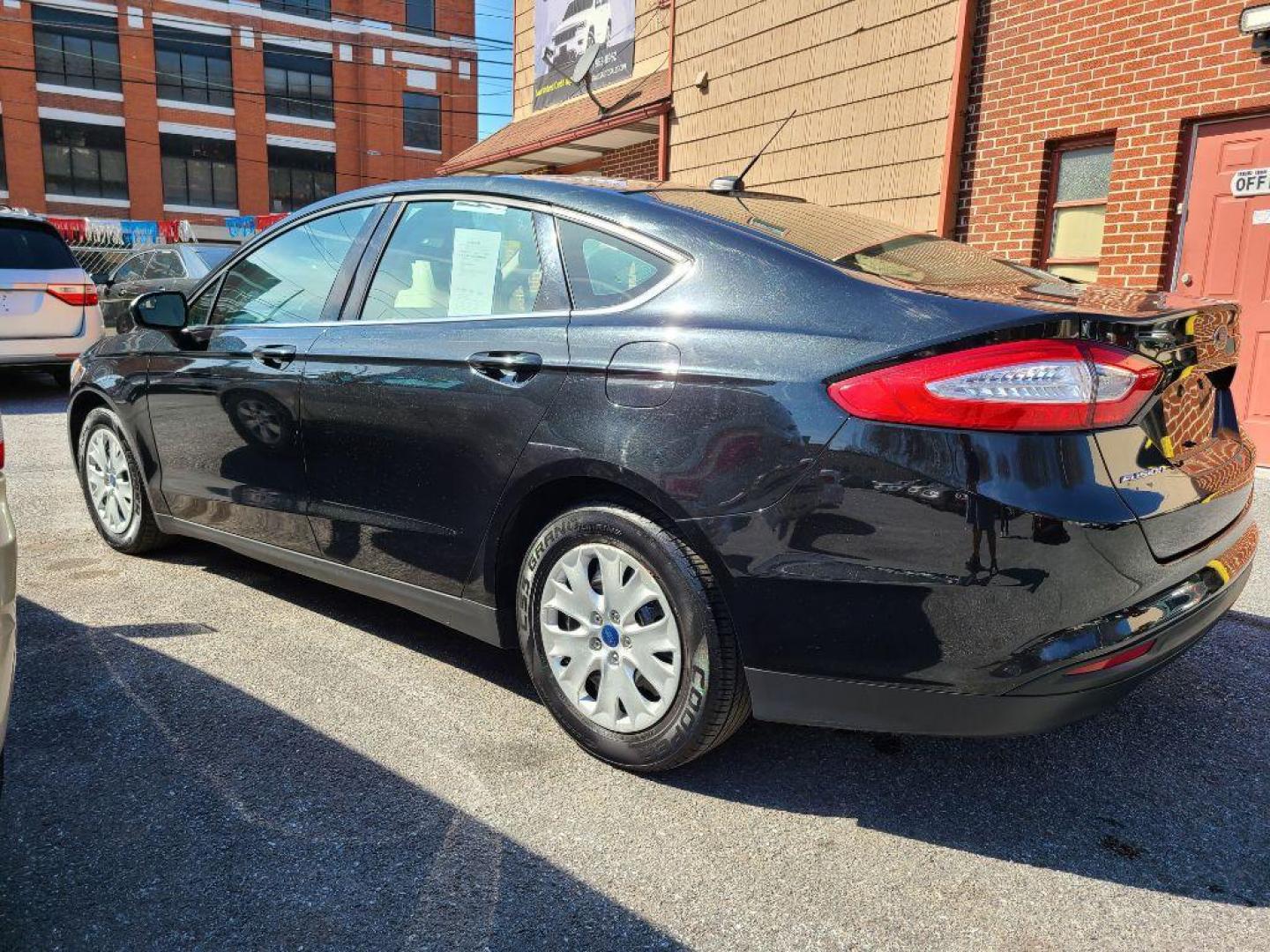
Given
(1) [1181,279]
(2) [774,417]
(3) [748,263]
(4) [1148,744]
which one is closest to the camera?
(2) [774,417]

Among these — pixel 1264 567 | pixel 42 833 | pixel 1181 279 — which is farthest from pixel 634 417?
pixel 1181 279

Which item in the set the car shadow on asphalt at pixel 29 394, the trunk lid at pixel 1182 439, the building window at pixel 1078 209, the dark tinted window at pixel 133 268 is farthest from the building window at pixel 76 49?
the trunk lid at pixel 1182 439

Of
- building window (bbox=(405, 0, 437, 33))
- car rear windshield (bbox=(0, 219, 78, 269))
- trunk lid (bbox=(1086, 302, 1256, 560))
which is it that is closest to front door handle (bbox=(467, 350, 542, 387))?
trunk lid (bbox=(1086, 302, 1256, 560))

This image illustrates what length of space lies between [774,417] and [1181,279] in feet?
18.9

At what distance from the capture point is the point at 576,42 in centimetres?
1367

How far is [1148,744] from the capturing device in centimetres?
279

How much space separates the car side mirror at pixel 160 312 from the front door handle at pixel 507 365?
1.81 metres

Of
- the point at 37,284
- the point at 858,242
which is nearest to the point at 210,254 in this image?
the point at 37,284

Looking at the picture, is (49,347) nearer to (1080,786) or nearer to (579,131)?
(579,131)

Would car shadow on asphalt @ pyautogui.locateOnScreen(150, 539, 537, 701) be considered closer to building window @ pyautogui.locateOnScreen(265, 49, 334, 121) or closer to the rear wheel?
the rear wheel

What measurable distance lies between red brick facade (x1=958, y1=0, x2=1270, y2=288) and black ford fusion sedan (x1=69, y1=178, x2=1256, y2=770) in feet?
14.9

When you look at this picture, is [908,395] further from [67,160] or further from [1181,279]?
[67,160]

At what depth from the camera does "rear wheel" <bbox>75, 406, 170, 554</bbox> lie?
4.33 m

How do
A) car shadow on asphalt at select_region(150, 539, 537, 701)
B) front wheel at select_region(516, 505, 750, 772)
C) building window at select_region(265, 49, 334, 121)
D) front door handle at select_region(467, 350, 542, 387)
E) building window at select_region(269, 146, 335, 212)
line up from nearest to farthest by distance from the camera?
front wheel at select_region(516, 505, 750, 772)
front door handle at select_region(467, 350, 542, 387)
car shadow on asphalt at select_region(150, 539, 537, 701)
building window at select_region(265, 49, 334, 121)
building window at select_region(269, 146, 335, 212)
